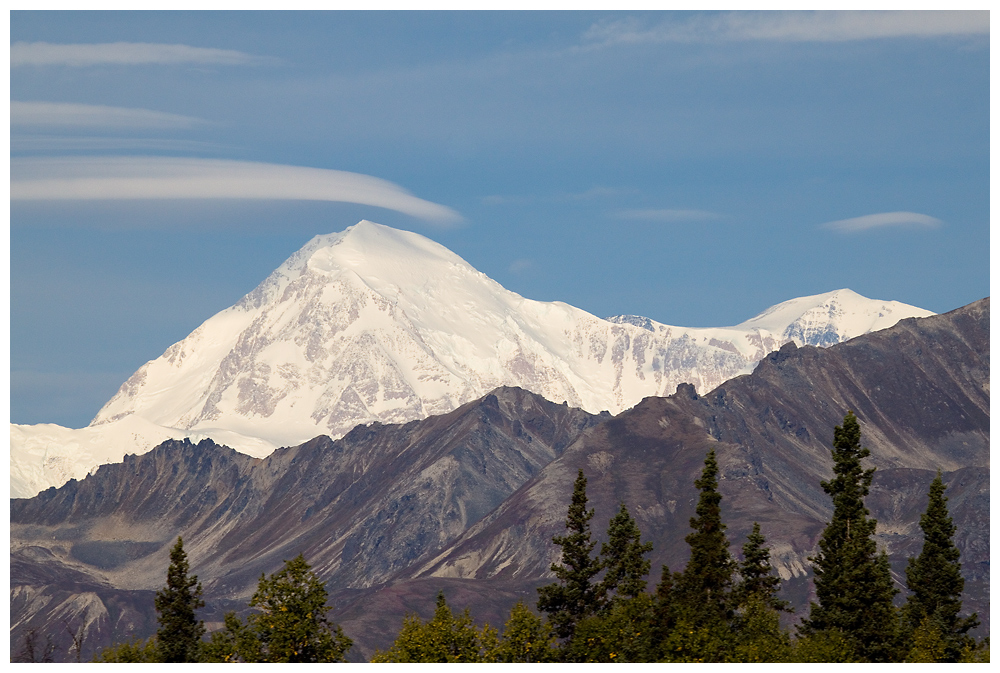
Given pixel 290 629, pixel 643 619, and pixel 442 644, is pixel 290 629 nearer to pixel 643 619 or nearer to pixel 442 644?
pixel 442 644

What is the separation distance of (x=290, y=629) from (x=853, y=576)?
39.4m

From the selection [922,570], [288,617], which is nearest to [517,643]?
[288,617]

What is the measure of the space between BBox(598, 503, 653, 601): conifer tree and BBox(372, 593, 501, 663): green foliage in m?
18.7

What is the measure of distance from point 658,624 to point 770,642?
7.99 m

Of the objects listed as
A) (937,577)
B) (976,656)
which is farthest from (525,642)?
(937,577)

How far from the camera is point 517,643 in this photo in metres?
→ 99.1

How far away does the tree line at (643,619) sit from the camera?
94.2m

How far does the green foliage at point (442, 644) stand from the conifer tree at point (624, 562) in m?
18.7

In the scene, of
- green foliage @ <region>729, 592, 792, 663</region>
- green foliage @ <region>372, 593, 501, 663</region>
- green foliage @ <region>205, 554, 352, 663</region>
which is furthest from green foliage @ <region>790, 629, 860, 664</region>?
green foliage @ <region>205, 554, 352, 663</region>

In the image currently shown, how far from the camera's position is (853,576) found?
10619 centimetres

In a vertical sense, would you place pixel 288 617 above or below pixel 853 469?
below

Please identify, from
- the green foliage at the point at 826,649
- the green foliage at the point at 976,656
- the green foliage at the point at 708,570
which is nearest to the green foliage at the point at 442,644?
the green foliage at the point at 708,570

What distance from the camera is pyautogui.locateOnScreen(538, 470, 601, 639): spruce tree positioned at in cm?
11494
